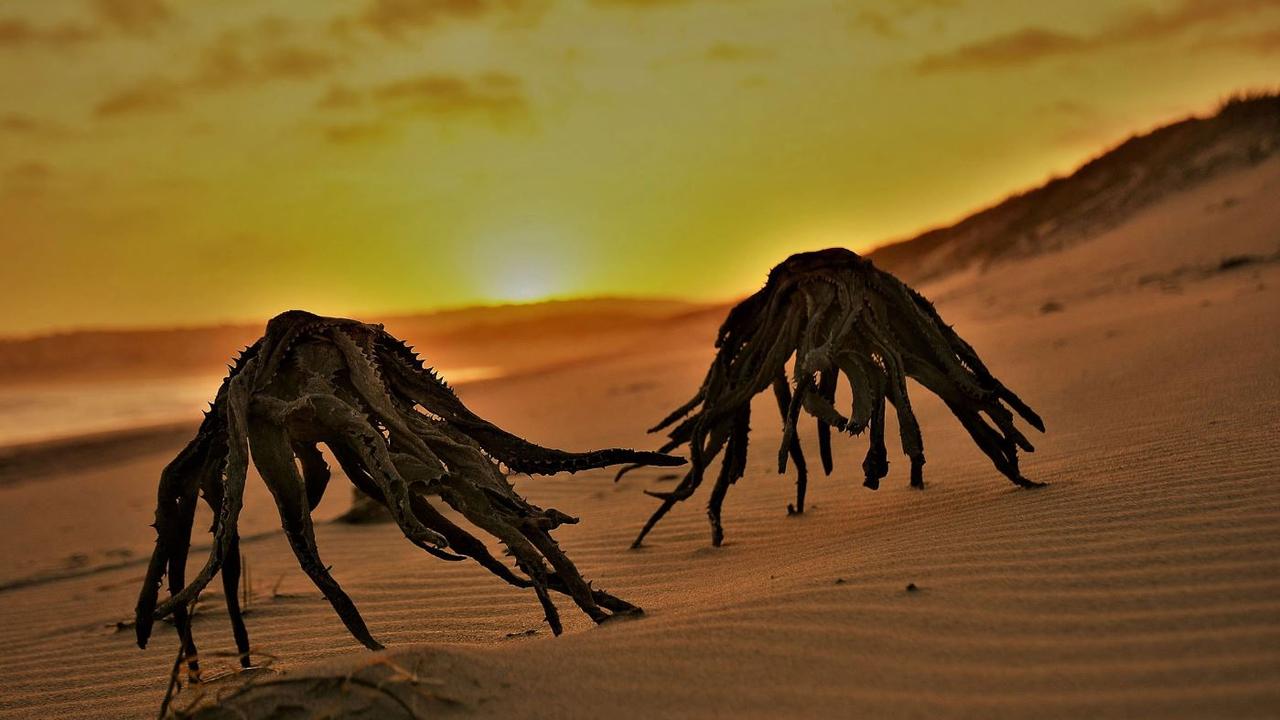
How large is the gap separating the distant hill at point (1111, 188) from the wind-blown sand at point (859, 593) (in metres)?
20.8

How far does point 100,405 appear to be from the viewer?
87.1ft

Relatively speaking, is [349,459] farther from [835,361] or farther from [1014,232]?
[1014,232]

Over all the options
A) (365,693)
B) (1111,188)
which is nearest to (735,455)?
(365,693)

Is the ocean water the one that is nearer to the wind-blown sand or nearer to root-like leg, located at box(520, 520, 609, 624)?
the wind-blown sand

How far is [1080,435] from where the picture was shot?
21.0 feet

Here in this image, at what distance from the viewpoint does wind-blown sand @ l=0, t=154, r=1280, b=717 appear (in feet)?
8.73

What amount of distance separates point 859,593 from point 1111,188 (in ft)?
106

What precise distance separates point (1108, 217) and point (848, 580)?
2965 centimetres

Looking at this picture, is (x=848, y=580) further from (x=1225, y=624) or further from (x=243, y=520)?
(x=243, y=520)

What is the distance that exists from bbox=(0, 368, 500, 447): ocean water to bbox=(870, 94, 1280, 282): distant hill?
15.8m

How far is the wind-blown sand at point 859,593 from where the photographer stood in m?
2.66

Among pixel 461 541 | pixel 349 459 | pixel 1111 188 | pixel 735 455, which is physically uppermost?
pixel 1111 188

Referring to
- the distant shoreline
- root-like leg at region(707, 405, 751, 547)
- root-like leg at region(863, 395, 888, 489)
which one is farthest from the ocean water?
root-like leg at region(863, 395, 888, 489)

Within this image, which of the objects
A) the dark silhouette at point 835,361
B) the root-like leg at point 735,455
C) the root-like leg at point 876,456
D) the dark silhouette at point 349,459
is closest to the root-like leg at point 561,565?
the dark silhouette at point 349,459
